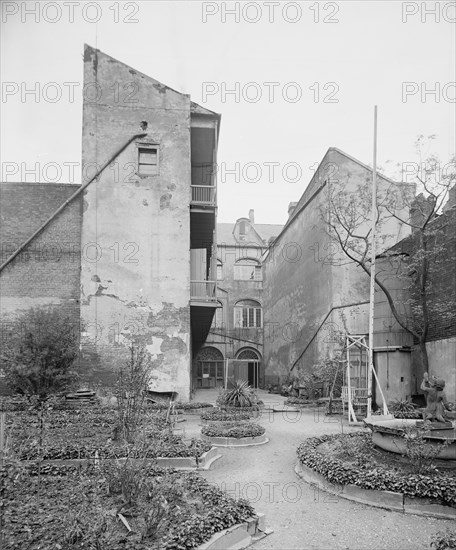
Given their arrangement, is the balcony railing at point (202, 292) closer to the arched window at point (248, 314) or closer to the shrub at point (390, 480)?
the shrub at point (390, 480)

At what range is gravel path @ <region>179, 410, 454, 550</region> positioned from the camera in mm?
5836

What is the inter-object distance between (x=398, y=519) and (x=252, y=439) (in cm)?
572

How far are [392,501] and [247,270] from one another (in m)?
38.1

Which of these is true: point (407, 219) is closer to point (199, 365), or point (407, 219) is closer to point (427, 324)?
point (427, 324)

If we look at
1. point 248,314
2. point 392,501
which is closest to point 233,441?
point 392,501

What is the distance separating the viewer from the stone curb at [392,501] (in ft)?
21.8

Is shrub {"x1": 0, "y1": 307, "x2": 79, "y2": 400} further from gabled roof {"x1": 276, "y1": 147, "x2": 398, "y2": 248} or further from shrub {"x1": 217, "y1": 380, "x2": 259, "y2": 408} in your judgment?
gabled roof {"x1": 276, "y1": 147, "x2": 398, "y2": 248}

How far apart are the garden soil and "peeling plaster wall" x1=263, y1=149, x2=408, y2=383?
11.6 meters

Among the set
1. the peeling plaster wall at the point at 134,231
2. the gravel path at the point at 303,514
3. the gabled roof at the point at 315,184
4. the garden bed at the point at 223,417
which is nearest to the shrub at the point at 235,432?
the gravel path at the point at 303,514

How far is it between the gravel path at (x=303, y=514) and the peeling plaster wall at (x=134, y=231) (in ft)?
29.4

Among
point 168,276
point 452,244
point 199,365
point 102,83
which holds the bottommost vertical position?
point 199,365

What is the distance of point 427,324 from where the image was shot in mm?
19828

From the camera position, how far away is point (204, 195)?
21812 millimetres

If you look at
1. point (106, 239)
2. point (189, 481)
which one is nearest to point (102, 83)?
point (106, 239)
